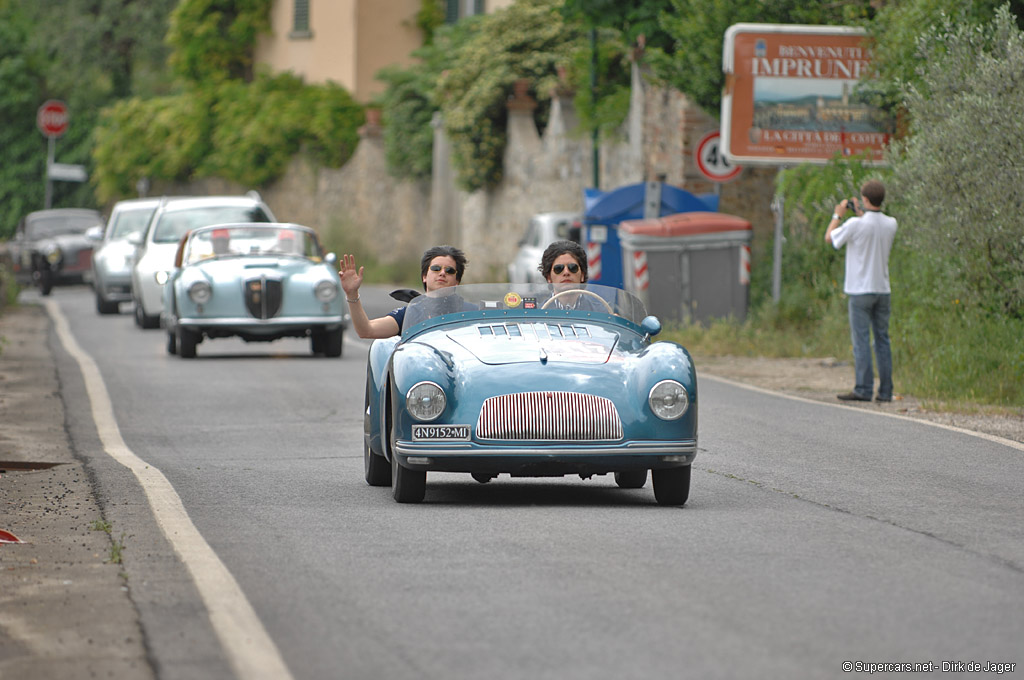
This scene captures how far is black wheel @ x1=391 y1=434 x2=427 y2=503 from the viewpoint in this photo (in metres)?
8.82

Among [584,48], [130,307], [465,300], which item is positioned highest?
[584,48]

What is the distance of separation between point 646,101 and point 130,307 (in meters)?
10.5

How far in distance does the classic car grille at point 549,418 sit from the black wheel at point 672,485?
0.41 metres

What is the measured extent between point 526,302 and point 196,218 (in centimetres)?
1582

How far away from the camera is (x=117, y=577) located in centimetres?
689

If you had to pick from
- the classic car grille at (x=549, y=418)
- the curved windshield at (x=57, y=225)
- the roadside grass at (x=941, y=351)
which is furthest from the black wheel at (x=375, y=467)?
the curved windshield at (x=57, y=225)

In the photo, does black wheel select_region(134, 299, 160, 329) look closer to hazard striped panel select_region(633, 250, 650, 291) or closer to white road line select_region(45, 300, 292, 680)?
hazard striped panel select_region(633, 250, 650, 291)

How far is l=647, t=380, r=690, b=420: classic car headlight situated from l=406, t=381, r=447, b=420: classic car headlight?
943 millimetres

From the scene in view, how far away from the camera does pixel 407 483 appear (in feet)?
29.1

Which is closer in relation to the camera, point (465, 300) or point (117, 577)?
point (117, 577)

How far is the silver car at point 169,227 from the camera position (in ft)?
79.9

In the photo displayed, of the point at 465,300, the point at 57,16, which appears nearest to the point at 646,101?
the point at 465,300

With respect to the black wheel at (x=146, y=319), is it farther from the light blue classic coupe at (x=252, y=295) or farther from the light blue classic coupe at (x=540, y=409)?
the light blue classic coupe at (x=540, y=409)

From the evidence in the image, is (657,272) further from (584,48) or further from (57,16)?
(57,16)
